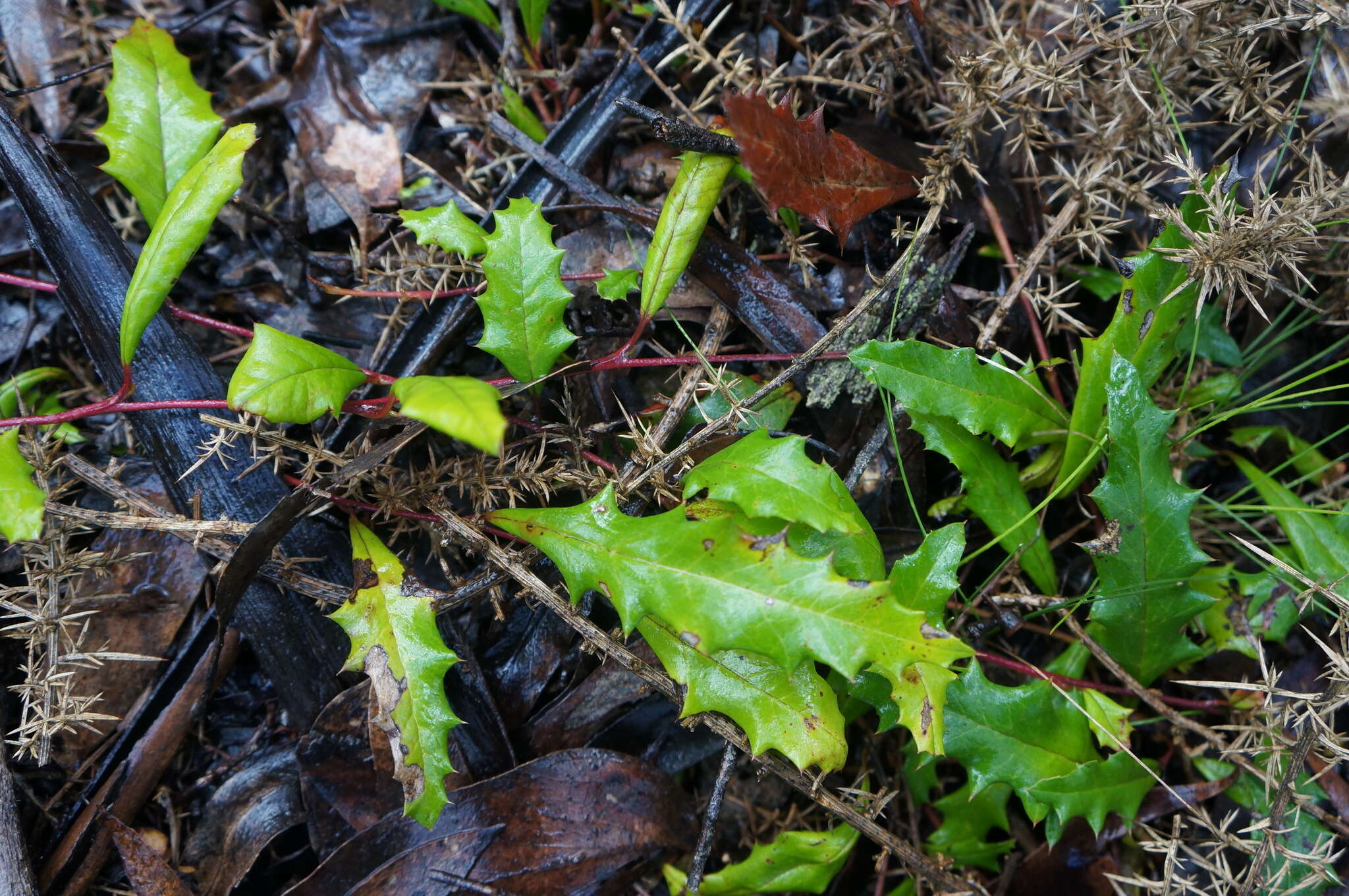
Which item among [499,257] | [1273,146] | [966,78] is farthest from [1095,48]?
[499,257]

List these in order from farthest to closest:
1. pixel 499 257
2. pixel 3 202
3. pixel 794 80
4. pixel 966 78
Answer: pixel 3 202
pixel 794 80
pixel 966 78
pixel 499 257

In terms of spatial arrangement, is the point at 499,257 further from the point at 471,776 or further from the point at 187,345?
the point at 471,776

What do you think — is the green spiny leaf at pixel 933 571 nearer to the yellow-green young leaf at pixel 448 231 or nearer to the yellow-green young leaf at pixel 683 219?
the yellow-green young leaf at pixel 683 219

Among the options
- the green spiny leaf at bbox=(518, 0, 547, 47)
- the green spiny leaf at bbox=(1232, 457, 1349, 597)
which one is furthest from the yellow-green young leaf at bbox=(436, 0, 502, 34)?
the green spiny leaf at bbox=(1232, 457, 1349, 597)

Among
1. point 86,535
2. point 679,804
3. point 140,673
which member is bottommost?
Answer: point 679,804

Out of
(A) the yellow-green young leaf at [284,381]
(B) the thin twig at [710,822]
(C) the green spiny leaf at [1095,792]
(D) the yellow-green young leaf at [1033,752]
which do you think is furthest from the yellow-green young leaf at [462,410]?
(C) the green spiny leaf at [1095,792]

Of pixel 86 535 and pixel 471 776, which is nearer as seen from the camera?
pixel 471 776

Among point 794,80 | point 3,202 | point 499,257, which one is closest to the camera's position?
point 499,257
